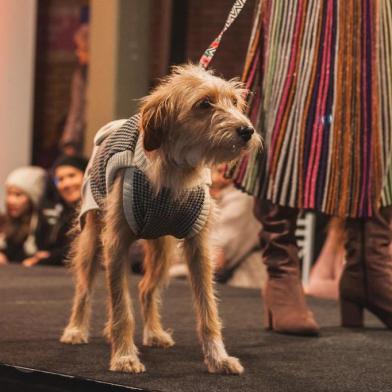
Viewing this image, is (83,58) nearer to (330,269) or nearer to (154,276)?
(330,269)

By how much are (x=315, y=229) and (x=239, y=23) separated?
1109mm

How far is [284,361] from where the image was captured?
2.16 meters

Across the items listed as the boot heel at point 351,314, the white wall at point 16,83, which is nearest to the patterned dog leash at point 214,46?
the boot heel at point 351,314

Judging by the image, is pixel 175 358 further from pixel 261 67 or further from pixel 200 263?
pixel 261 67

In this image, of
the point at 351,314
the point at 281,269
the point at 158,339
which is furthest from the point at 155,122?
the point at 351,314

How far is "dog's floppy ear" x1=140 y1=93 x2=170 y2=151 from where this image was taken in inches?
78.0

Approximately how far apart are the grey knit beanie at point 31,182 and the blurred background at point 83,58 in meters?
0.33

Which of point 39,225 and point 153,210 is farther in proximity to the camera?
point 39,225

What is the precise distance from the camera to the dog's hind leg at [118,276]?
206 centimetres

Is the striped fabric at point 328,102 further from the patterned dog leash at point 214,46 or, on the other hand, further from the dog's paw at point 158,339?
the dog's paw at point 158,339

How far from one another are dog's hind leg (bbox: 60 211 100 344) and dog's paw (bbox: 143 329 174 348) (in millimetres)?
172

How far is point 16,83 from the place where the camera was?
246 inches

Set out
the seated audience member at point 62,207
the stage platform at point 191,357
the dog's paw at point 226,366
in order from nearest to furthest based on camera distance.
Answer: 1. the stage platform at point 191,357
2. the dog's paw at point 226,366
3. the seated audience member at point 62,207

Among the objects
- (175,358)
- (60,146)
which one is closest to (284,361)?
(175,358)
